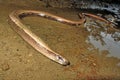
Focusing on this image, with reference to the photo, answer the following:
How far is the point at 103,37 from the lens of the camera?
305 inches

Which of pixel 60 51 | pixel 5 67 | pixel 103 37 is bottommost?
pixel 103 37

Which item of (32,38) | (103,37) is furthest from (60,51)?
(103,37)

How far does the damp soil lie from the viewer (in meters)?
4.89

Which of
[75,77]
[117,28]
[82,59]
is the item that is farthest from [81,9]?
[75,77]

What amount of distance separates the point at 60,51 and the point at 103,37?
244cm

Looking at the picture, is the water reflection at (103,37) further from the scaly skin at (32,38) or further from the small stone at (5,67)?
the small stone at (5,67)

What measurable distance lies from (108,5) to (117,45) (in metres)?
5.22

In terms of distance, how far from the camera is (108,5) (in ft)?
39.7

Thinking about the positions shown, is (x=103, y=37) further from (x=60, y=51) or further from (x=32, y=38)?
(x=32, y=38)

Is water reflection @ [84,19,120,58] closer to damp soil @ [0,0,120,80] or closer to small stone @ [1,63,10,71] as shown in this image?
damp soil @ [0,0,120,80]

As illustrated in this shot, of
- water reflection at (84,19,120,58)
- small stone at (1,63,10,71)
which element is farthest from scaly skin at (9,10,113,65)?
water reflection at (84,19,120,58)

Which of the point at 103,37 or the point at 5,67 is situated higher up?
the point at 5,67

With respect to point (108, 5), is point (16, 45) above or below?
above

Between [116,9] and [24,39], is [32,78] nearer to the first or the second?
[24,39]
